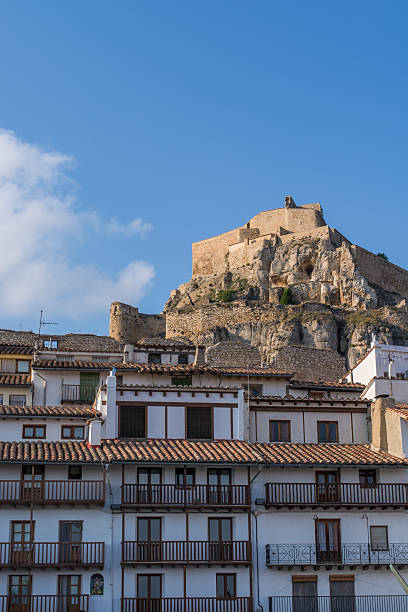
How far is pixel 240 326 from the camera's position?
318ft

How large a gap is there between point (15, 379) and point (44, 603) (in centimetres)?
1833

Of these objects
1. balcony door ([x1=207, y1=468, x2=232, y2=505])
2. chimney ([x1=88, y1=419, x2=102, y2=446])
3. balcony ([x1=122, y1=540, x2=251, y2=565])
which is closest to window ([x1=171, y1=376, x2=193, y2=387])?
chimney ([x1=88, y1=419, x2=102, y2=446])

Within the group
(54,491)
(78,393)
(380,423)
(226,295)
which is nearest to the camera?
(54,491)

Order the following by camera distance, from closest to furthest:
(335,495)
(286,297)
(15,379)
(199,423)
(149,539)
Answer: (149,539) → (335,495) → (199,423) → (15,379) → (286,297)

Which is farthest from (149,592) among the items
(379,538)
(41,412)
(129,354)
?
(129,354)

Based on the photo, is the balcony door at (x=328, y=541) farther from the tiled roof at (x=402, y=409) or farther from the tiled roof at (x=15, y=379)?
the tiled roof at (x=15, y=379)

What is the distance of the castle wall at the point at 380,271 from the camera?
115m

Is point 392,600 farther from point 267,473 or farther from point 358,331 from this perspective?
point 358,331

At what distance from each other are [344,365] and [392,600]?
41.8 meters

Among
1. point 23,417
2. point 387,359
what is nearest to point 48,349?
point 23,417

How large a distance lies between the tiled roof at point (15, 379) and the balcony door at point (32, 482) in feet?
41.9

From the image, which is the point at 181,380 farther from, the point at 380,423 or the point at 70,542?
the point at 70,542

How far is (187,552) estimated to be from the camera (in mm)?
40750

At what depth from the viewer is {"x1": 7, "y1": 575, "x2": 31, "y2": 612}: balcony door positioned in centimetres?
3841
